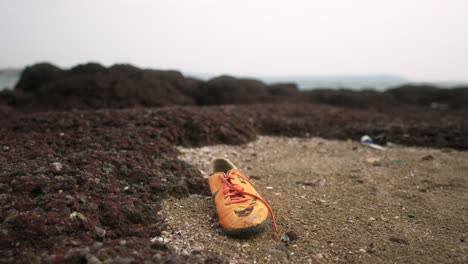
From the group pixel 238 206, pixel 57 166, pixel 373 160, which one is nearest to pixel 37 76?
pixel 57 166

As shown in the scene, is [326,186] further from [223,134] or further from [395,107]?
[395,107]

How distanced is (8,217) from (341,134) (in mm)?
6393

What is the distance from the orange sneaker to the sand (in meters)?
0.10

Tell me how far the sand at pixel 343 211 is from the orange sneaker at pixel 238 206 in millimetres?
103

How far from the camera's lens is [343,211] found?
130 inches

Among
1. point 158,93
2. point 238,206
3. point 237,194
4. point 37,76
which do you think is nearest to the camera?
point 238,206

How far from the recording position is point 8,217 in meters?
2.46

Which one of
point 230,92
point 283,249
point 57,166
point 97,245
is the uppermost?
point 230,92

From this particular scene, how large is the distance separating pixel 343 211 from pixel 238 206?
122cm

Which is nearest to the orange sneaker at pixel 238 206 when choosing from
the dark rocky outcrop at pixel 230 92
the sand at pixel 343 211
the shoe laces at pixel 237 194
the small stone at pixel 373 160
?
the shoe laces at pixel 237 194

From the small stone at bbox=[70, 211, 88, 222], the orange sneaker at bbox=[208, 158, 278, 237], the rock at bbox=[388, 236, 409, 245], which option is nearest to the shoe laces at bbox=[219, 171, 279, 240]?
the orange sneaker at bbox=[208, 158, 278, 237]

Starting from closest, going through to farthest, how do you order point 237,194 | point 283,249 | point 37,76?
point 283,249, point 237,194, point 37,76

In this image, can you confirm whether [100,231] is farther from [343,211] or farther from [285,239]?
[343,211]

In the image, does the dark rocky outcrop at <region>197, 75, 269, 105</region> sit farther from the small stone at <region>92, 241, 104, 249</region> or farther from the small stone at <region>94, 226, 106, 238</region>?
the small stone at <region>92, 241, 104, 249</region>
